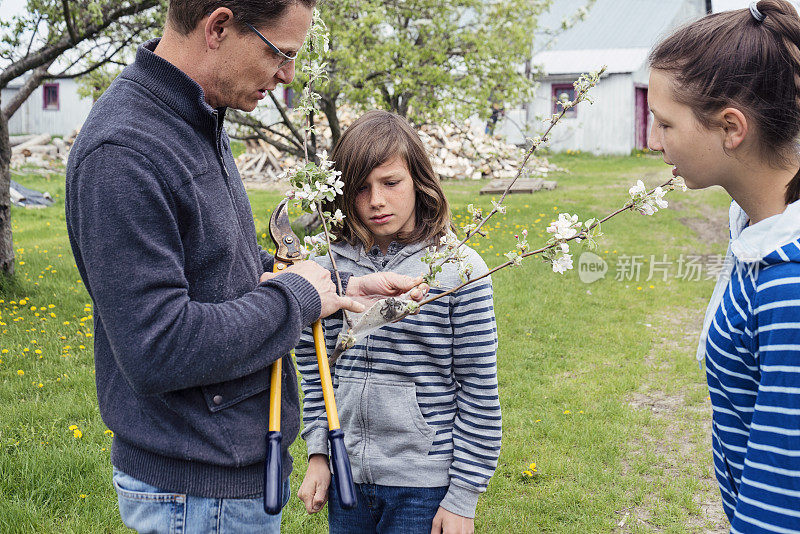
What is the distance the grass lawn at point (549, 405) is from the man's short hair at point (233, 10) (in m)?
0.65

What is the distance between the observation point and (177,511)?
6.11 ft

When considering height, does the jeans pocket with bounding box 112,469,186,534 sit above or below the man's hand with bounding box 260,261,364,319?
below

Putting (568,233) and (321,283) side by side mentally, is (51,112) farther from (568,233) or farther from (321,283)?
(568,233)

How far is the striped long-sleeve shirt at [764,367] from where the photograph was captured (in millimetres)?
1603

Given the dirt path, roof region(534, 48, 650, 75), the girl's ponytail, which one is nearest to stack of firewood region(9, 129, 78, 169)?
roof region(534, 48, 650, 75)

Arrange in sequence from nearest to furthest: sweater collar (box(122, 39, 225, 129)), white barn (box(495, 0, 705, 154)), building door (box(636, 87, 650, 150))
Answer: sweater collar (box(122, 39, 225, 129))
white barn (box(495, 0, 705, 154))
building door (box(636, 87, 650, 150))

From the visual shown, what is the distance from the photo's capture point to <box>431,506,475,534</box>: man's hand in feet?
7.83

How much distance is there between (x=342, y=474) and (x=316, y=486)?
0.80 m

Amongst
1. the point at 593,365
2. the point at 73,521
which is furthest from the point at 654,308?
the point at 73,521

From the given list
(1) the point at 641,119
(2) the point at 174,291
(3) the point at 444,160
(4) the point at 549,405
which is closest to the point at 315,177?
(2) the point at 174,291

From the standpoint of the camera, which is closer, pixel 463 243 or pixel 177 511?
pixel 177 511

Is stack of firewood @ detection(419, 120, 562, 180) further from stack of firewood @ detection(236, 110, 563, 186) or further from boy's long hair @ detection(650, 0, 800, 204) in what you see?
boy's long hair @ detection(650, 0, 800, 204)

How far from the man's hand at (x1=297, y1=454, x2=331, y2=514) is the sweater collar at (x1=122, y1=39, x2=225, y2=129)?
1.26 metres

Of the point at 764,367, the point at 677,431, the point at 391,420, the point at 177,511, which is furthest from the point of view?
the point at 677,431
